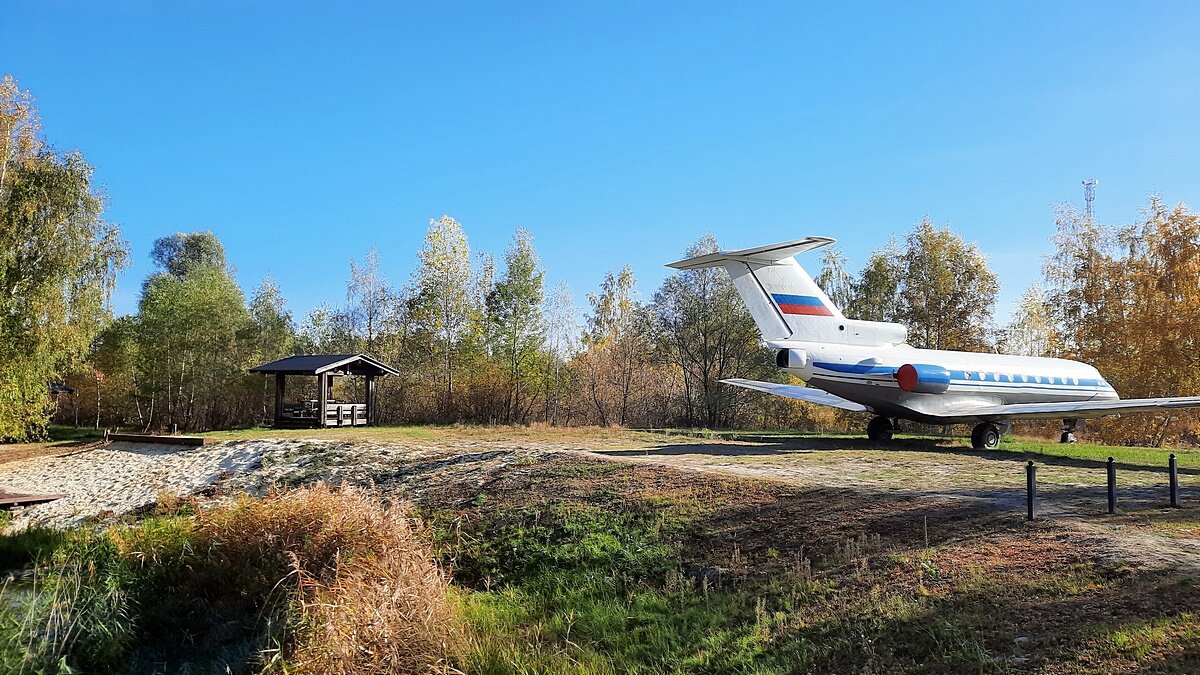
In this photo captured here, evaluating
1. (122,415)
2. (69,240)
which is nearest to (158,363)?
(122,415)

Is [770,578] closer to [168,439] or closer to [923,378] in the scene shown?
[923,378]

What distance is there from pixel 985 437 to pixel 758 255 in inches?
285

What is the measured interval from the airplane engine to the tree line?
1609 centimetres

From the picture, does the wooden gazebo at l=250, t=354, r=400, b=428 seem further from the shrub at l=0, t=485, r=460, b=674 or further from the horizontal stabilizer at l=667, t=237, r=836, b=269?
the shrub at l=0, t=485, r=460, b=674

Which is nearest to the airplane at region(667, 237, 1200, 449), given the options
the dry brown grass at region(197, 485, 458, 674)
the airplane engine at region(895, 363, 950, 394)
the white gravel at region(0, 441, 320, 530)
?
the airplane engine at region(895, 363, 950, 394)

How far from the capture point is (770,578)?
8164 mm

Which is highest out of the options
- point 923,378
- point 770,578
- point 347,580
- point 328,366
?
point 328,366

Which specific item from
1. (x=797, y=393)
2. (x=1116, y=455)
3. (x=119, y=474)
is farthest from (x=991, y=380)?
(x=119, y=474)

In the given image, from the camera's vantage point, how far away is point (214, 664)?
24.3ft

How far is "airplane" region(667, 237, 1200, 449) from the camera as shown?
18.3 meters

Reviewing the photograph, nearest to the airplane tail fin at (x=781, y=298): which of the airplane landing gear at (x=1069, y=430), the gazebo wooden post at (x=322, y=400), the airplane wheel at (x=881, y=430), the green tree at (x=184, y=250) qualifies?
the airplane wheel at (x=881, y=430)

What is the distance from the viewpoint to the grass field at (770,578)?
5957 mm

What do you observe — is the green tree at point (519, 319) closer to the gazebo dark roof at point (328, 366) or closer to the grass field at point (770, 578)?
the gazebo dark roof at point (328, 366)

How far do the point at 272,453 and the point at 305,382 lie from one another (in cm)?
2099
